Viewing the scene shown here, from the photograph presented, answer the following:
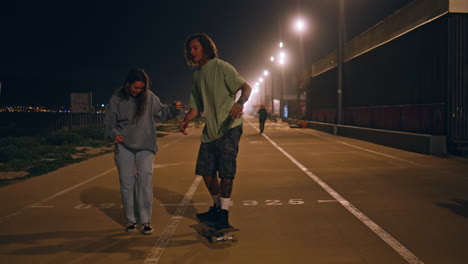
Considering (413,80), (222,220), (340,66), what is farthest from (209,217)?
(340,66)

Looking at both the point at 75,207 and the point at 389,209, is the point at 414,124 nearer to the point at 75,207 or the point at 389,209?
the point at 389,209

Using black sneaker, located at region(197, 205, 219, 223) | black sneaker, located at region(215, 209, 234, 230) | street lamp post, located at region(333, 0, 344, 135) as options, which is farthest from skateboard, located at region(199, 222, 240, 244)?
street lamp post, located at region(333, 0, 344, 135)

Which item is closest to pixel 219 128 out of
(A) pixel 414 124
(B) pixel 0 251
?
(B) pixel 0 251

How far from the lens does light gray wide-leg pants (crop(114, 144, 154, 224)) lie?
5.78 meters

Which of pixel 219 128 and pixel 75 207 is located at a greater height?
pixel 219 128

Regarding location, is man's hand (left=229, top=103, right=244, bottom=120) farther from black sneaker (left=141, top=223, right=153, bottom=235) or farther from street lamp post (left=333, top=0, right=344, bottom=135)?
street lamp post (left=333, top=0, right=344, bottom=135)

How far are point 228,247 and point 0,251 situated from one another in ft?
8.03

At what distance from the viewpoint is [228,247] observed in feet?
17.4

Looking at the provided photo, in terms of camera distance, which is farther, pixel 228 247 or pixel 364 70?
pixel 364 70

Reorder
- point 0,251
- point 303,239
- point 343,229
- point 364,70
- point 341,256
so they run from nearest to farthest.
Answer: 1. point 341,256
2. point 0,251
3. point 303,239
4. point 343,229
5. point 364,70

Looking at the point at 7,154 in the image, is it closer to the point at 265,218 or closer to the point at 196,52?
the point at 265,218

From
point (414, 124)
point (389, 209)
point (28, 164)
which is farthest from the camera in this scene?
point (414, 124)

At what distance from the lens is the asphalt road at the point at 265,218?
503 centimetres

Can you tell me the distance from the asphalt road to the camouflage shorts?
31.5 inches
